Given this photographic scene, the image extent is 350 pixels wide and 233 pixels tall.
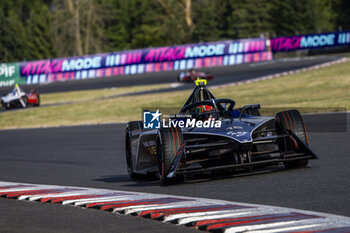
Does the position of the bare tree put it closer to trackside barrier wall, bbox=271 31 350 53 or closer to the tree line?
the tree line

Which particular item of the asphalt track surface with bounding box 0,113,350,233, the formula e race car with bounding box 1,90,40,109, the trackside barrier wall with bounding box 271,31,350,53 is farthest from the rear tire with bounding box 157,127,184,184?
the trackside barrier wall with bounding box 271,31,350,53

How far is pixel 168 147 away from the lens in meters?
8.70

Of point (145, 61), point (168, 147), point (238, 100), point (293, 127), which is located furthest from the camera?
point (145, 61)

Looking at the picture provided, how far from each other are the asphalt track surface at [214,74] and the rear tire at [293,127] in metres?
25.1

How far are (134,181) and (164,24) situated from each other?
61008 millimetres

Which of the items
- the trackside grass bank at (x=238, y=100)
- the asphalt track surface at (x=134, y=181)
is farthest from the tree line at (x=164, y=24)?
the asphalt track surface at (x=134, y=181)

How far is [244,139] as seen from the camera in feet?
28.3

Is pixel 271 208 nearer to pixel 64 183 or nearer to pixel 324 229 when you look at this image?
pixel 324 229

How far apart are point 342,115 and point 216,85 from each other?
17317 mm

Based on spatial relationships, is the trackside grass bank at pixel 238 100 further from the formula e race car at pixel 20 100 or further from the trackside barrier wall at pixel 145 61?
the trackside barrier wall at pixel 145 61

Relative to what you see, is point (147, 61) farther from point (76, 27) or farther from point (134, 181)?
point (134, 181)

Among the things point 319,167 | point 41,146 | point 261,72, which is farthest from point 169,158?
point 261,72

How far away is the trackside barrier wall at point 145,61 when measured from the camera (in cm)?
4156

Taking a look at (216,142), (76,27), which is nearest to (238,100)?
(216,142)
